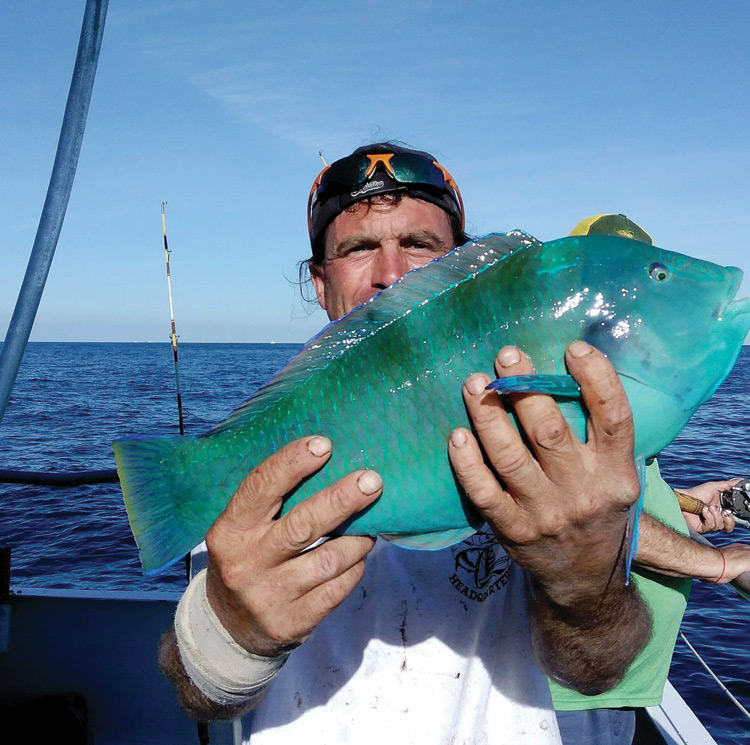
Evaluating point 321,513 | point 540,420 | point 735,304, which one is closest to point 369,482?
point 321,513

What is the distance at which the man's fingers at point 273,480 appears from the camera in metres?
1.71

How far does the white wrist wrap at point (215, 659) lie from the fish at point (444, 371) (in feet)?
0.92

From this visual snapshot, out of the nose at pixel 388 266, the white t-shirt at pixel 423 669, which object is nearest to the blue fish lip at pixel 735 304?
the white t-shirt at pixel 423 669

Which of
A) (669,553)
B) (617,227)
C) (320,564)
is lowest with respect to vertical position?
(669,553)

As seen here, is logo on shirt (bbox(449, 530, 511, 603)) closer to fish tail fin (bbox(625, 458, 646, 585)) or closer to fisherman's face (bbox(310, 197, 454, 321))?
fish tail fin (bbox(625, 458, 646, 585))

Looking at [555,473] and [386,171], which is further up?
[386,171]

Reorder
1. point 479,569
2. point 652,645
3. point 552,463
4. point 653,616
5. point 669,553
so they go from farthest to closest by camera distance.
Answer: point 669,553 → point 652,645 → point 653,616 → point 479,569 → point 552,463

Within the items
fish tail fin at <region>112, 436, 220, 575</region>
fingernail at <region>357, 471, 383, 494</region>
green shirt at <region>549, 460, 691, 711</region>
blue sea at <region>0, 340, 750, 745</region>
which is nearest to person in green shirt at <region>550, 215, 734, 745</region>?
green shirt at <region>549, 460, 691, 711</region>

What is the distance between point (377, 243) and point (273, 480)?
5.26 ft

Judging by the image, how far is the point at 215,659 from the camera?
194cm

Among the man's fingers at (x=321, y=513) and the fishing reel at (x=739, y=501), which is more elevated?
the man's fingers at (x=321, y=513)

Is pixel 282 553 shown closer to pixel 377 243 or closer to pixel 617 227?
pixel 377 243

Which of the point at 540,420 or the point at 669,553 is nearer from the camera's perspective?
the point at 540,420

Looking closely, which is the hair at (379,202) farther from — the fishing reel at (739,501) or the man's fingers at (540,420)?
the fishing reel at (739,501)
